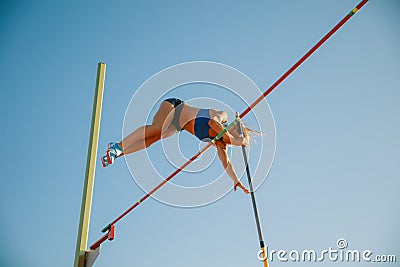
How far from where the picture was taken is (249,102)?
4.37m

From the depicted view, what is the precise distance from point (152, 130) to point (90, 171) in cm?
70

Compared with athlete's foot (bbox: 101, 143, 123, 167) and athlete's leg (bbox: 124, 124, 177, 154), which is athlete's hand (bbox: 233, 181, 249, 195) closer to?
athlete's leg (bbox: 124, 124, 177, 154)

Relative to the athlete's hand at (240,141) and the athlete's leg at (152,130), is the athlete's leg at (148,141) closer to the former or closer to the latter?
the athlete's leg at (152,130)

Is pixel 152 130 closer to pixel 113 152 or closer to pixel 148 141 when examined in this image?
pixel 148 141

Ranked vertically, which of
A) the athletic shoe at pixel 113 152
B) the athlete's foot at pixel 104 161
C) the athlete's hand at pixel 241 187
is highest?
the athletic shoe at pixel 113 152

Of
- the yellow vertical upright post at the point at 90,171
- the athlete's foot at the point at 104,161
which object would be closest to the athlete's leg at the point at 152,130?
the athlete's foot at the point at 104,161

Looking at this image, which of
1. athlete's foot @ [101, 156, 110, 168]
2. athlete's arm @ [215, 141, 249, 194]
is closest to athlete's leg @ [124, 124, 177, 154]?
athlete's foot @ [101, 156, 110, 168]

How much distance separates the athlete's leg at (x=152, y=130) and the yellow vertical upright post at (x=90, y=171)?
33 centimetres

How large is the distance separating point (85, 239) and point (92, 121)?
1.03 metres

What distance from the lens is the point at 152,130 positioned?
414 centimetres

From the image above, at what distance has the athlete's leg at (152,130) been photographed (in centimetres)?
414

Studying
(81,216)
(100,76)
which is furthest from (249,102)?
(81,216)

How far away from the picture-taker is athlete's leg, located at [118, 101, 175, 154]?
4137mm

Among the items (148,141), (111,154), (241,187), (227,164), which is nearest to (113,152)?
(111,154)
